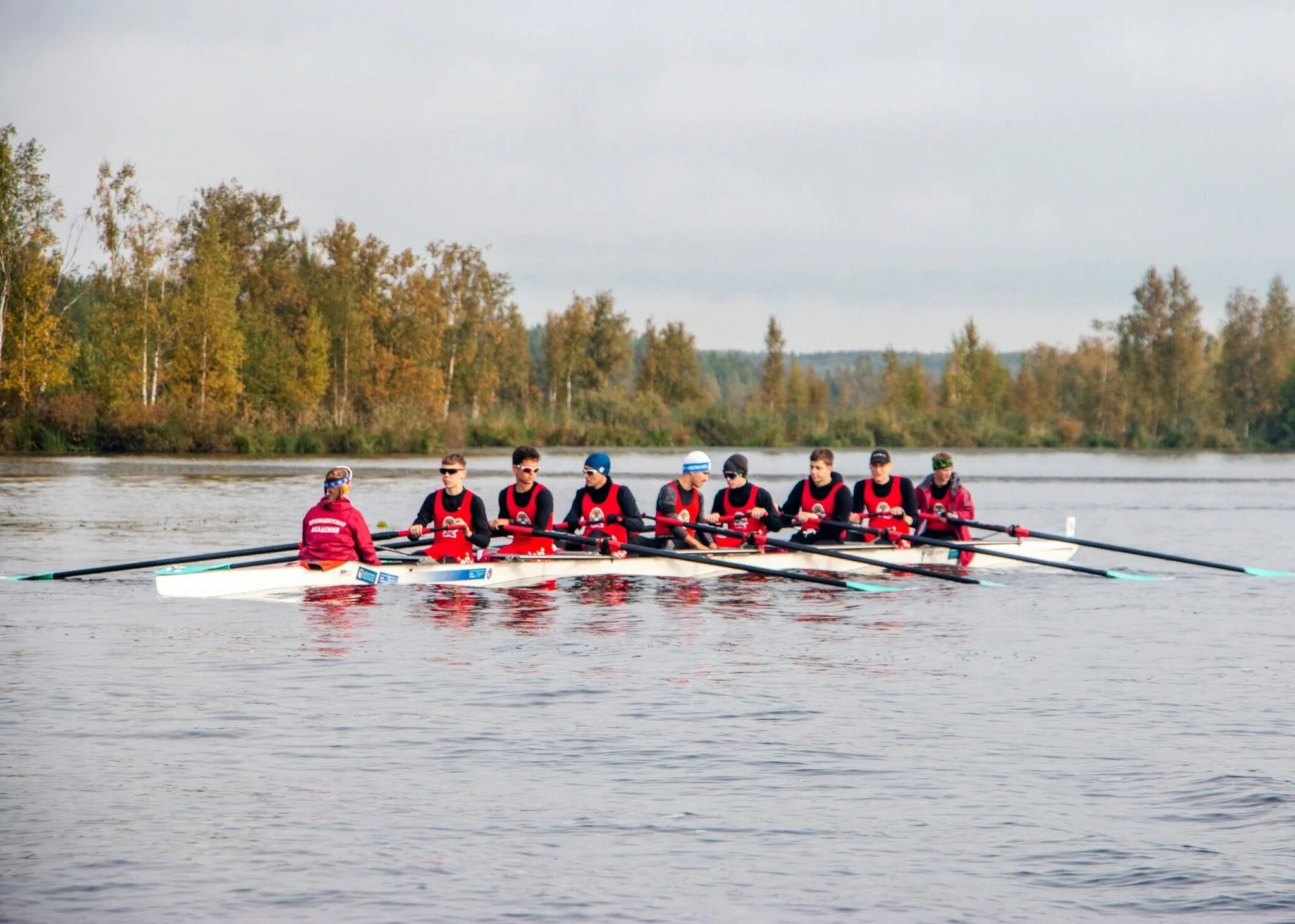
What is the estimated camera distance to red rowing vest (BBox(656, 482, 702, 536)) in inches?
680

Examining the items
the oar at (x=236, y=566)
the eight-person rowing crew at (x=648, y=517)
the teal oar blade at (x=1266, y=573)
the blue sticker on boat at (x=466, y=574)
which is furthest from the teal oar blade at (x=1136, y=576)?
the oar at (x=236, y=566)

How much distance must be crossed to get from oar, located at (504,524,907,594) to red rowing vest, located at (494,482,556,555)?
0.52 ft

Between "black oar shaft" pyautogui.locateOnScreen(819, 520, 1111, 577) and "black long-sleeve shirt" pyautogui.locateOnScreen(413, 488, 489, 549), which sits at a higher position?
"black long-sleeve shirt" pyautogui.locateOnScreen(413, 488, 489, 549)

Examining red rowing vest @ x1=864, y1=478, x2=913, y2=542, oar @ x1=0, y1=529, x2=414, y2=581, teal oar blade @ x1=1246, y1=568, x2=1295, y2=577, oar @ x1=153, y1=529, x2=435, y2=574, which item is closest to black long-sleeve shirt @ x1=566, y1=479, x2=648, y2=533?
oar @ x1=153, y1=529, x2=435, y2=574

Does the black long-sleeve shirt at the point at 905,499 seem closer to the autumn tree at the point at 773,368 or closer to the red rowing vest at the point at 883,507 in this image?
the red rowing vest at the point at 883,507

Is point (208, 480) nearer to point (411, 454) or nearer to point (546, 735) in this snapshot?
point (411, 454)

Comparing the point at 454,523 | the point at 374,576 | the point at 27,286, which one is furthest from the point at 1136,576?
the point at 27,286

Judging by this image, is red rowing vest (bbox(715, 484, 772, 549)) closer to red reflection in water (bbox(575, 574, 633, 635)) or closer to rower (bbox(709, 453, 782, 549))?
rower (bbox(709, 453, 782, 549))

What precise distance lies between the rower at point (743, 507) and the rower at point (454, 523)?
2.82 metres

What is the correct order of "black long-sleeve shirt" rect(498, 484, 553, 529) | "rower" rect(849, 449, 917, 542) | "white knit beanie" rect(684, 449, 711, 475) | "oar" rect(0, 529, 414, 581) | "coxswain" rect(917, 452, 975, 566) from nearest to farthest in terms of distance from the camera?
"oar" rect(0, 529, 414, 581)
"black long-sleeve shirt" rect(498, 484, 553, 529)
"white knit beanie" rect(684, 449, 711, 475)
"rower" rect(849, 449, 917, 542)
"coxswain" rect(917, 452, 975, 566)

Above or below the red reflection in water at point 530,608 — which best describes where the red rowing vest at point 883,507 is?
above

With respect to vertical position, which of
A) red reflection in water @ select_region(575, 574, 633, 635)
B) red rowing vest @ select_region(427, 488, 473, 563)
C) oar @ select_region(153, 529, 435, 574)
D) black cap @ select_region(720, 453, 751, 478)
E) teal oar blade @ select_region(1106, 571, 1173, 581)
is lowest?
red reflection in water @ select_region(575, 574, 633, 635)

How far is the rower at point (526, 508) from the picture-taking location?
16109mm

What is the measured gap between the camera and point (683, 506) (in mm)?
17297
